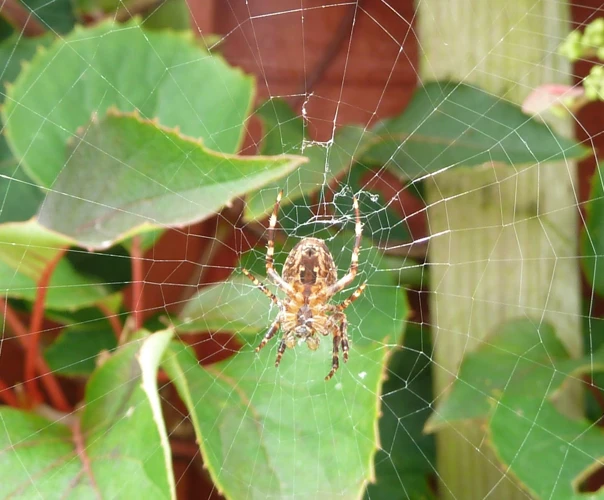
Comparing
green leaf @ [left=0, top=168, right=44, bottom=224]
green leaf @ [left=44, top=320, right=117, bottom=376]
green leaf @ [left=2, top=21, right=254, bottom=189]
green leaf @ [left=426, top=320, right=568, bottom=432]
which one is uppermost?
green leaf @ [left=2, top=21, right=254, bottom=189]

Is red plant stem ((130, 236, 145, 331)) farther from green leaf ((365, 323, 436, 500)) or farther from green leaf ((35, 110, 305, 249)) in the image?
green leaf ((365, 323, 436, 500))

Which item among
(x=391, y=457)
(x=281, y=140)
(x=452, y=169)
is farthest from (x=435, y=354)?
(x=281, y=140)

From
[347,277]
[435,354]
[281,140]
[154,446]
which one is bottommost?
[435,354]

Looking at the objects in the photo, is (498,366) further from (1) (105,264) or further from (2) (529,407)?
(1) (105,264)

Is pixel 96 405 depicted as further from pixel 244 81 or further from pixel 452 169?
pixel 452 169

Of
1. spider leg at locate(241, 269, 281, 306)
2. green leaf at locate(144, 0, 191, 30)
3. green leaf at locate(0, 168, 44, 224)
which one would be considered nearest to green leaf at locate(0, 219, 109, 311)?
green leaf at locate(0, 168, 44, 224)

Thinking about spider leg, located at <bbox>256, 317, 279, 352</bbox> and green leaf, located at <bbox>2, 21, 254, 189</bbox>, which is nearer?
green leaf, located at <bbox>2, 21, 254, 189</bbox>

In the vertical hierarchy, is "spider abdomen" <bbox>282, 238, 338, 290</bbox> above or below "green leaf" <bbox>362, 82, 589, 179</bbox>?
below
